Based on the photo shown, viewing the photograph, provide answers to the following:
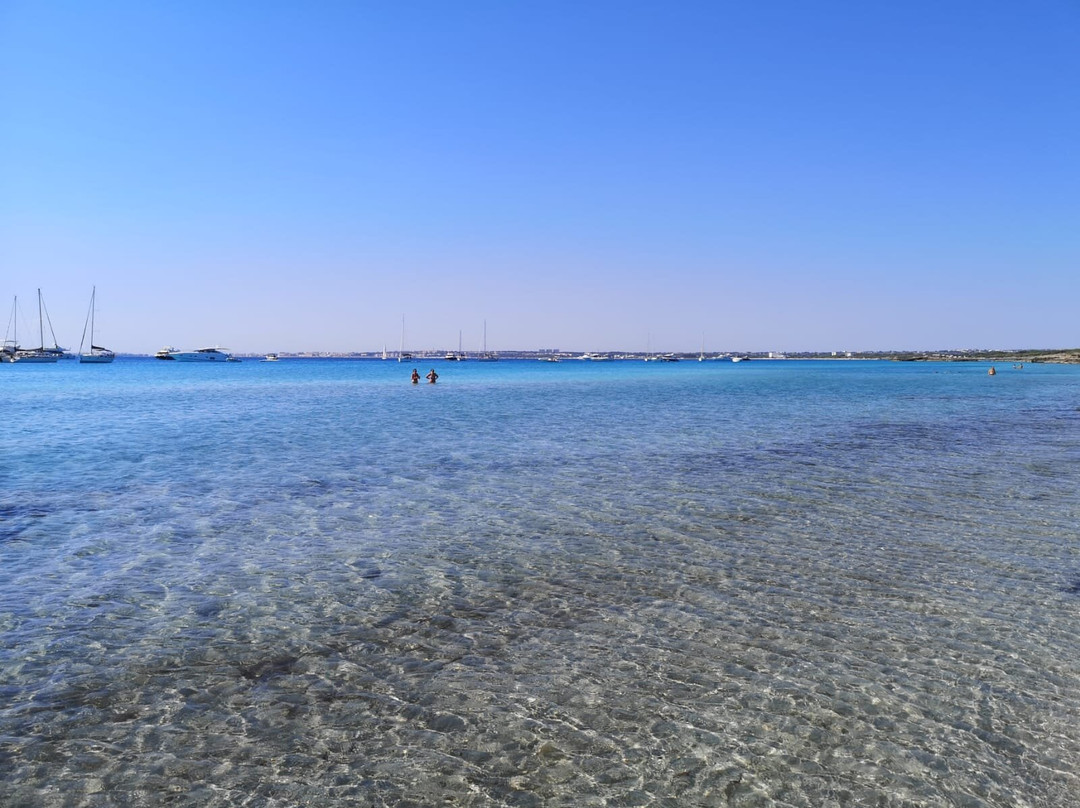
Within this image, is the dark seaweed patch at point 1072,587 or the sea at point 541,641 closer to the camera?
the sea at point 541,641

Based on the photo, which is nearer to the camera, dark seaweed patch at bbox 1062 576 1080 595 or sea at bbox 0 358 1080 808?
sea at bbox 0 358 1080 808

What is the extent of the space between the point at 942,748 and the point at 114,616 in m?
9.94

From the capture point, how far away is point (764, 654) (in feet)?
27.3

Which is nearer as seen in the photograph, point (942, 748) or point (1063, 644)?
point (942, 748)

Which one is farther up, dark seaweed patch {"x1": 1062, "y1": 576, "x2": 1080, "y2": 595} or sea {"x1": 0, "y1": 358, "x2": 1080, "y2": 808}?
sea {"x1": 0, "y1": 358, "x2": 1080, "y2": 808}

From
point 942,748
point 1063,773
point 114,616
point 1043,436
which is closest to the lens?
point 1063,773

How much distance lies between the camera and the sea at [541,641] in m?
5.91

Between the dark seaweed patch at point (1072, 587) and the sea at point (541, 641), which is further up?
the sea at point (541, 641)

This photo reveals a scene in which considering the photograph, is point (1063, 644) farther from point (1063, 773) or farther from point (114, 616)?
point (114, 616)

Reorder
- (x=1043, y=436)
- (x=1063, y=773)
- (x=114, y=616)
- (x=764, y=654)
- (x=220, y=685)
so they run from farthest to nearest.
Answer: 1. (x=1043, y=436)
2. (x=114, y=616)
3. (x=764, y=654)
4. (x=220, y=685)
5. (x=1063, y=773)

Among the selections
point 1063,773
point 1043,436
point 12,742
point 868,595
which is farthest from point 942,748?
point 1043,436

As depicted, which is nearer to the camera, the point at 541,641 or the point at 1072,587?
the point at 541,641

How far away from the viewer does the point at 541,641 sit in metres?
8.77

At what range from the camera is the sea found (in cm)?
591
